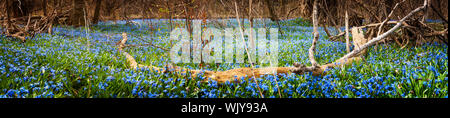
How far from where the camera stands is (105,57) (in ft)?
16.0

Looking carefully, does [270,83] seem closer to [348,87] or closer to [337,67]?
[348,87]

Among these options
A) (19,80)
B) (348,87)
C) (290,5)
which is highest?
(290,5)

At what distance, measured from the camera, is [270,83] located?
3057mm

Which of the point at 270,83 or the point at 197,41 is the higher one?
the point at 197,41

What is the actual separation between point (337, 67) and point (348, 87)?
928 mm

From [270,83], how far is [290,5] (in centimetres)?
1495

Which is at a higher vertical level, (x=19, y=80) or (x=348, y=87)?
(x=19, y=80)
